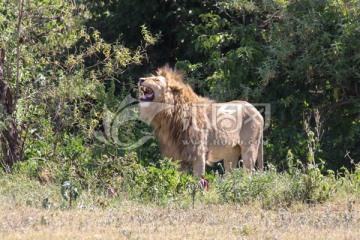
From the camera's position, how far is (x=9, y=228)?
7.46 metres

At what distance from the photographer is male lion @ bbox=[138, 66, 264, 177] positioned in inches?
430

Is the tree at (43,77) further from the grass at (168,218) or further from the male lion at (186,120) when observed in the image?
the grass at (168,218)

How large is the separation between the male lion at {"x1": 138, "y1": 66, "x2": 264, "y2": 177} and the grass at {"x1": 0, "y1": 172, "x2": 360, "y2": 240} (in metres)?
1.51

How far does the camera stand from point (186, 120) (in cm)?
1110

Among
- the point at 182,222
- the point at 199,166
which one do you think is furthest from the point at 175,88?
the point at 182,222

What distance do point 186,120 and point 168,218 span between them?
3.04m

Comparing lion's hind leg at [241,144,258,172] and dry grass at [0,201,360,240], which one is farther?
lion's hind leg at [241,144,258,172]

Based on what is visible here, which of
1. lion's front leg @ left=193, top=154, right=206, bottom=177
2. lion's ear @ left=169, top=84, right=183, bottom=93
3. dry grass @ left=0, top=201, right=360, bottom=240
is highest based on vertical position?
lion's ear @ left=169, top=84, right=183, bottom=93

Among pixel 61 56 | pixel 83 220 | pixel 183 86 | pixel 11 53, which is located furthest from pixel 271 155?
pixel 83 220

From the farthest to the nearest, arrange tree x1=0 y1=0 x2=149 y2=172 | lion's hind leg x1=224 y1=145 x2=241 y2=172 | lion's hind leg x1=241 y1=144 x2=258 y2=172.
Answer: lion's hind leg x1=224 y1=145 x2=241 y2=172, lion's hind leg x1=241 y1=144 x2=258 y2=172, tree x1=0 y1=0 x2=149 y2=172

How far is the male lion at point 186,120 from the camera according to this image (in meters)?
10.9

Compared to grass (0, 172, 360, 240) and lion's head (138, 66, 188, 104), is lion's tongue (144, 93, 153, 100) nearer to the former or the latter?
lion's head (138, 66, 188, 104)

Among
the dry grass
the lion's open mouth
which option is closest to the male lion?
the lion's open mouth

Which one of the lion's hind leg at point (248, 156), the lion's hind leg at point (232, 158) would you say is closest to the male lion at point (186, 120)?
the lion's hind leg at point (248, 156)
